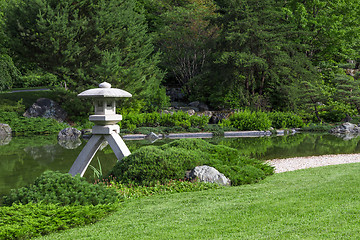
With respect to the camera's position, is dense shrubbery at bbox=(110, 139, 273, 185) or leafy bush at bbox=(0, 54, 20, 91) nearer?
dense shrubbery at bbox=(110, 139, 273, 185)

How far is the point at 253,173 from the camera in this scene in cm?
754

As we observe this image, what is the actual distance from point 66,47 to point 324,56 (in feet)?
66.6

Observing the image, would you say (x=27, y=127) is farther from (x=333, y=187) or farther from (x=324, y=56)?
(x=324, y=56)

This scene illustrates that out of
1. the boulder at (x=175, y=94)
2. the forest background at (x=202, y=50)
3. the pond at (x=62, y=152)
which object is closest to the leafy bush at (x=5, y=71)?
the forest background at (x=202, y=50)

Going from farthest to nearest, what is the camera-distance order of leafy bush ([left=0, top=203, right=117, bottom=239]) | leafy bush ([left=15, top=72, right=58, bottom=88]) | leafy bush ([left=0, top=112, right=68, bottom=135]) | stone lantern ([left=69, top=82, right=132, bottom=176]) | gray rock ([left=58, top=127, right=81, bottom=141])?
leafy bush ([left=15, top=72, right=58, bottom=88]) → leafy bush ([left=0, top=112, right=68, bottom=135]) → gray rock ([left=58, top=127, right=81, bottom=141]) → stone lantern ([left=69, top=82, right=132, bottom=176]) → leafy bush ([left=0, top=203, right=117, bottom=239])

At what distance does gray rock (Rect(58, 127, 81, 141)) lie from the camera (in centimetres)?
1783

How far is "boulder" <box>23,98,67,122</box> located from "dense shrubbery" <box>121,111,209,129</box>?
15.1 feet

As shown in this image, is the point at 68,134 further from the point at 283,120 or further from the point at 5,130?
the point at 283,120

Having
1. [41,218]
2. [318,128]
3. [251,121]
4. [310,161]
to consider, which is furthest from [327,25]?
[41,218]

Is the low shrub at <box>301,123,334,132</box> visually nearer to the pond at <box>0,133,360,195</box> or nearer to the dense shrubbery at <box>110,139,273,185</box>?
the pond at <box>0,133,360,195</box>

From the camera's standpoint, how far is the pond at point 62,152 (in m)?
9.65

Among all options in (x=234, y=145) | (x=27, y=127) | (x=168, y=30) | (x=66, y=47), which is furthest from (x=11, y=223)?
(x=168, y=30)

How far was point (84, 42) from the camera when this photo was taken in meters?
22.1

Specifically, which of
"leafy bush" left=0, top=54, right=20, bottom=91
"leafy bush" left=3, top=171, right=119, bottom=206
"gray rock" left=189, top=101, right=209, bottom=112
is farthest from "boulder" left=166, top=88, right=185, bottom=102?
"leafy bush" left=3, top=171, right=119, bottom=206
